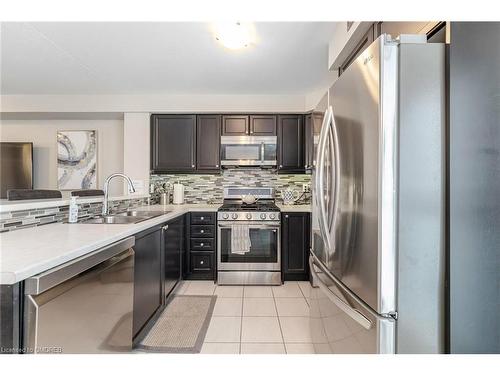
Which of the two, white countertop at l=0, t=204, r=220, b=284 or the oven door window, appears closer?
white countertop at l=0, t=204, r=220, b=284

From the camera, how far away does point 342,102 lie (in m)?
1.23

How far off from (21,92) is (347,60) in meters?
4.27

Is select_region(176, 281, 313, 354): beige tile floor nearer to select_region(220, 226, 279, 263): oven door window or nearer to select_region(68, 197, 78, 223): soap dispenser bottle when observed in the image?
select_region(220, 226, 279, 263): oven door window

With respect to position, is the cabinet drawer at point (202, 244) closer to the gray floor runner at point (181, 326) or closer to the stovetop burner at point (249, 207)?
the stovetop burner at point (249, 207)

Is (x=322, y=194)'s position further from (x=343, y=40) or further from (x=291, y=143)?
(x=291, y=143)

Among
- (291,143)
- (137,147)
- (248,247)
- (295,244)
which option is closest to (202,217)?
(248,247)

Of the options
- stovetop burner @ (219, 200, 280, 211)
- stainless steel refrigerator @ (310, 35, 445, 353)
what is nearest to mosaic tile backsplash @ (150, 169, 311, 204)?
stovetop burner @ (219, 200, 280, 211)

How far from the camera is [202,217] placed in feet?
10.6

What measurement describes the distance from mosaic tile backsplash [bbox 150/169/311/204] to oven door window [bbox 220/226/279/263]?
0.86 meters

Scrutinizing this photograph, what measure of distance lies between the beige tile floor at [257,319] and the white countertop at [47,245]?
1045 mm

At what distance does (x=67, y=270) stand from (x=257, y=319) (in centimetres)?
167

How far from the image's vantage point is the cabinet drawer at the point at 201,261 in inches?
127

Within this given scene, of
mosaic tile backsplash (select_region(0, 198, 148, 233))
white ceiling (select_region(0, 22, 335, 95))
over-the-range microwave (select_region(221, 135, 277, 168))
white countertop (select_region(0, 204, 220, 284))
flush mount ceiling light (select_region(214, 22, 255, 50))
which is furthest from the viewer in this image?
over-the-range microwave (select_region(221, 135, 277, 168))

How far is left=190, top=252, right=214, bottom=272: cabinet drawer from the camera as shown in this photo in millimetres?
3217
